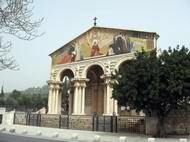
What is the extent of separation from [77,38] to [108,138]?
23200mm

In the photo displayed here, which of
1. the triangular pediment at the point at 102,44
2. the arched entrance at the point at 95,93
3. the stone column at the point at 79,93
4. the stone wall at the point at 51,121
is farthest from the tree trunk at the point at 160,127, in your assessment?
the arched entrance at the point at 95,93

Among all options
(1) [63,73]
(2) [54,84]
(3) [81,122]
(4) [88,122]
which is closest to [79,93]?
(2) [54,84]

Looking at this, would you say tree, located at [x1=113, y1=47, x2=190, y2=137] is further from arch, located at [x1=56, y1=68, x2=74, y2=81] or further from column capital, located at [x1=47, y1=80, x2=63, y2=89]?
column capital, located at [x1=47, y1=80, x2=63, y2=89]

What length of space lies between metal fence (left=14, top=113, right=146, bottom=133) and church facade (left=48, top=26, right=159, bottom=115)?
6339 millimetres

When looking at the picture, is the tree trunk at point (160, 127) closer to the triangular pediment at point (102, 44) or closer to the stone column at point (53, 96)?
the triangular pediment at point (102, 44)

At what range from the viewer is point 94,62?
44469mm

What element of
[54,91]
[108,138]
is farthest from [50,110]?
[108,138]

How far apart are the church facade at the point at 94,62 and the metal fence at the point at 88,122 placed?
20.8 ft

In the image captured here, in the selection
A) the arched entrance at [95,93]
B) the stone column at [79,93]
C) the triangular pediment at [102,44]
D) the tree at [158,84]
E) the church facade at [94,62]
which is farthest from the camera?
the arched entrance at [95,93]

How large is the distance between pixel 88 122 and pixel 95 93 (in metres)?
16.7

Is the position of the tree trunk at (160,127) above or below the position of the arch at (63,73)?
below

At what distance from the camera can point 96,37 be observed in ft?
148

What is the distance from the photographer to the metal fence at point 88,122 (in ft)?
98.4

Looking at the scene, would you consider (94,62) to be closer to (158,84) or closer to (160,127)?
(160,127)
